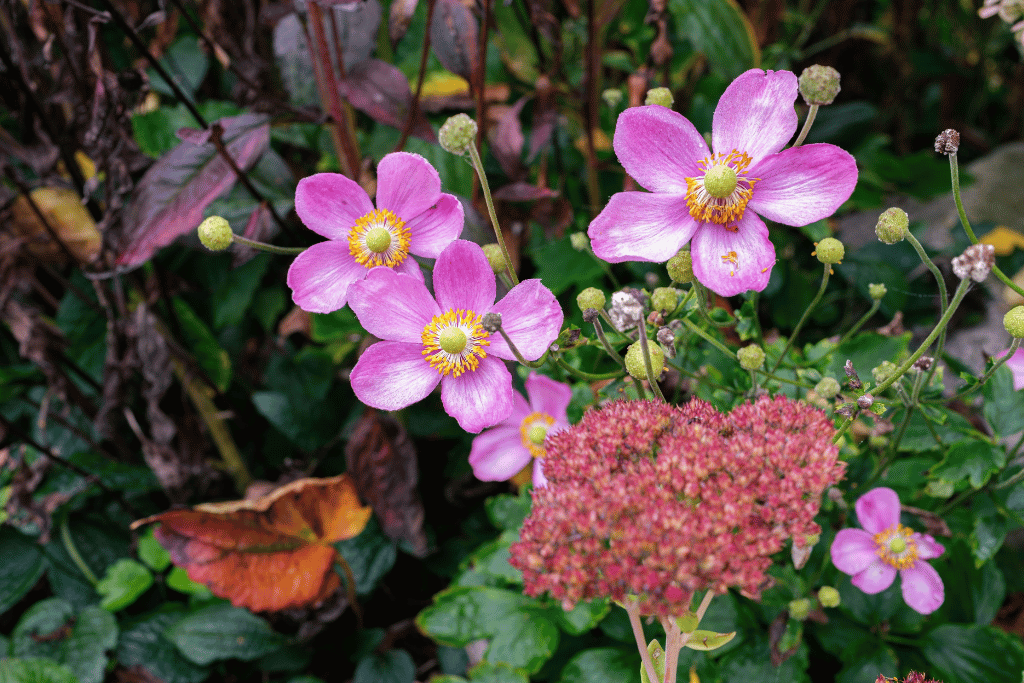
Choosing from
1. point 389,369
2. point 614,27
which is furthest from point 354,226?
point 614,27

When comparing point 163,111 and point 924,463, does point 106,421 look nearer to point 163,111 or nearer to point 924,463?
point 163,111

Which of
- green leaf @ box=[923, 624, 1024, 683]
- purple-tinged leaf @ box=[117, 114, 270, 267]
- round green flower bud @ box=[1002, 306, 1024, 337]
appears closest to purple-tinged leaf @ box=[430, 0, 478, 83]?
purple-tinged leaf @ box=[117, 114, 270, 267]

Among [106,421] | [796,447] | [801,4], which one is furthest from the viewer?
[801,4]

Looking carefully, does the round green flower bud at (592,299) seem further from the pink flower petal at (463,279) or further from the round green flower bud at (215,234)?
the round green flower bud at (215,234)

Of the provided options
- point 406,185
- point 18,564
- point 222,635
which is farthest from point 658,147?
point 18,564

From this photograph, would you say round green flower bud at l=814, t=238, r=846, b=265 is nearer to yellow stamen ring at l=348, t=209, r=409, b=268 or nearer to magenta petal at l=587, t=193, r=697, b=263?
magenta petal at l=587, t=193, r=697, b=263

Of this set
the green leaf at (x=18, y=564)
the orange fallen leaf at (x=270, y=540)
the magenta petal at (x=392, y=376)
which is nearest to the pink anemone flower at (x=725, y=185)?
the magenta petal at (x=392, y=376)
